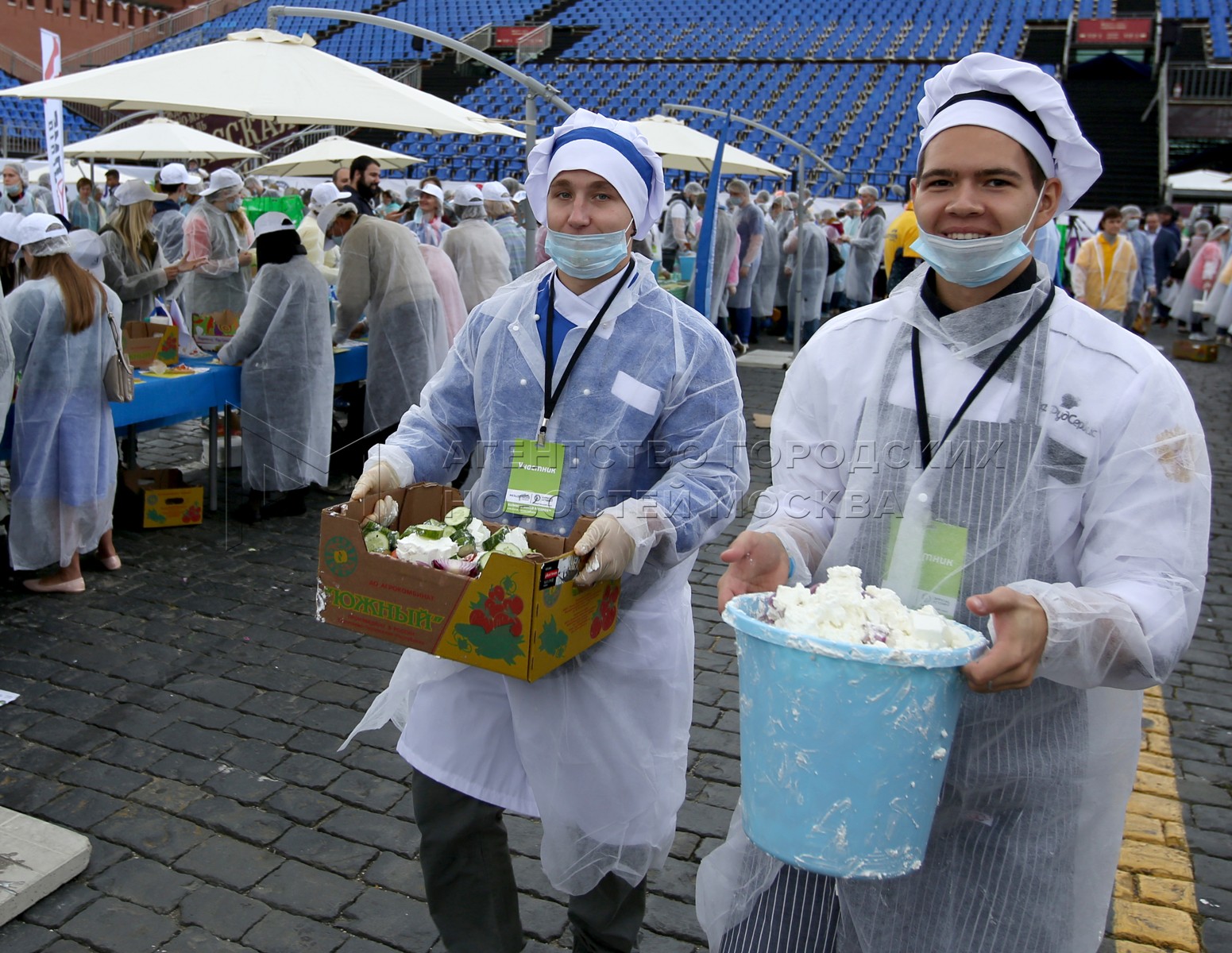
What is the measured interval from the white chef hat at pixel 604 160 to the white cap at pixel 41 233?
3.32 m

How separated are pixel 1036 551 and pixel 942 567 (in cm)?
14

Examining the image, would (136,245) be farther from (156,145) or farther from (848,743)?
(848,743)

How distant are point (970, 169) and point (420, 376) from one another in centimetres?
597

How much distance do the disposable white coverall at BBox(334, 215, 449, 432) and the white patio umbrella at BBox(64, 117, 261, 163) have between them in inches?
230

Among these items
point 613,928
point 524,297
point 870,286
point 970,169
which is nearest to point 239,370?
point 524,297

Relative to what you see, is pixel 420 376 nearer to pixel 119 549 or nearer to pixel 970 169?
pixel 119 549

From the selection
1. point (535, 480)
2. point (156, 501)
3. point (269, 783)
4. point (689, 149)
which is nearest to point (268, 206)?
point (689, 149)

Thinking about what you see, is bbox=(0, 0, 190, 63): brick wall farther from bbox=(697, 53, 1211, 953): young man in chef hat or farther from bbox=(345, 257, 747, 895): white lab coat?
bbox=(697, 53, 1211, 953): young man in chef hat

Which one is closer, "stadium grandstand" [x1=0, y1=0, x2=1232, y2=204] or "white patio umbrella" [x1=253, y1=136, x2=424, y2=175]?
"white patio umbrella" [x1=253, y1=136, x2=424, y2=175]

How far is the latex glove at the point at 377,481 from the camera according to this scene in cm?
234

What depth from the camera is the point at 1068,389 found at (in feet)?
5.35

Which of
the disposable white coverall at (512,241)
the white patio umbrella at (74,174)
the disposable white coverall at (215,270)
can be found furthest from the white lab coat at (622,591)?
the white patio umbrella at (74,174)

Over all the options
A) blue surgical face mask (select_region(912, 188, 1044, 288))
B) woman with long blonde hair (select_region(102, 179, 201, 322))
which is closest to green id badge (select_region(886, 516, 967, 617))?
blue surgical face mask (select_region(912, 188, 1044, 288))

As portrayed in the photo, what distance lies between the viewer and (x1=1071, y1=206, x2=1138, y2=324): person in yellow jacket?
Result: 41.2ft
